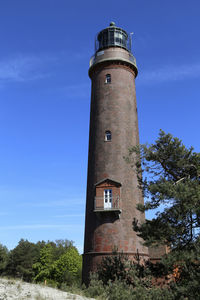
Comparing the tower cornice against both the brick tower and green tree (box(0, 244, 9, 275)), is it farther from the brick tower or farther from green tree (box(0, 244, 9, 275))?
green tree (box(0, 244, 9, 275))

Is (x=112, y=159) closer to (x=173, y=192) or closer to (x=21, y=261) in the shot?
(x=173, y=192)

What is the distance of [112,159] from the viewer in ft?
74.9

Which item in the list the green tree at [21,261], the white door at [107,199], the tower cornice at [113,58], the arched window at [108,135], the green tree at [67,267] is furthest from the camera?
the green tree at [21,261]

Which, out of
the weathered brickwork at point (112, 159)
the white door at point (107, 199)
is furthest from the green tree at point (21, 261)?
the white door at point (107, 199)

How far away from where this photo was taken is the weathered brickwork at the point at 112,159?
68.5 ft

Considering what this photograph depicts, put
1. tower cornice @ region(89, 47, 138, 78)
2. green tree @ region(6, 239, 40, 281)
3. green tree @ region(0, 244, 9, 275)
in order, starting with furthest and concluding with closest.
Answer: green tree @ region(0, 244, 9, 275), green tree @ region(6, 239, 40, 281), tower cornice @ region(89, 47, 138, 78)

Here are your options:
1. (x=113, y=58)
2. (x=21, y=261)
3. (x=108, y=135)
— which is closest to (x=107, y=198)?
(x=108, y=135)

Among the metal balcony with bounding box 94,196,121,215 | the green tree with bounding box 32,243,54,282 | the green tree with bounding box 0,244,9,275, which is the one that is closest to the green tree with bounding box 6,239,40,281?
the green tree with bounding box 0,244,9,275

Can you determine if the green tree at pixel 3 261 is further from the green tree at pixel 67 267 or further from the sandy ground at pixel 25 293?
the sandy ground at pixel 25 293

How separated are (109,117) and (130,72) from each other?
216 inches

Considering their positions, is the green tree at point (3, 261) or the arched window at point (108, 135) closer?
the arched window at point (108, 135)

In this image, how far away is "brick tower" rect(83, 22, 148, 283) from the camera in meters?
21.0

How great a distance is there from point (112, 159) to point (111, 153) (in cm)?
52

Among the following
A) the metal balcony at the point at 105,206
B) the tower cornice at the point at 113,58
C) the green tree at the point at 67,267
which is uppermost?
the tower cornice at the point at 113,58
